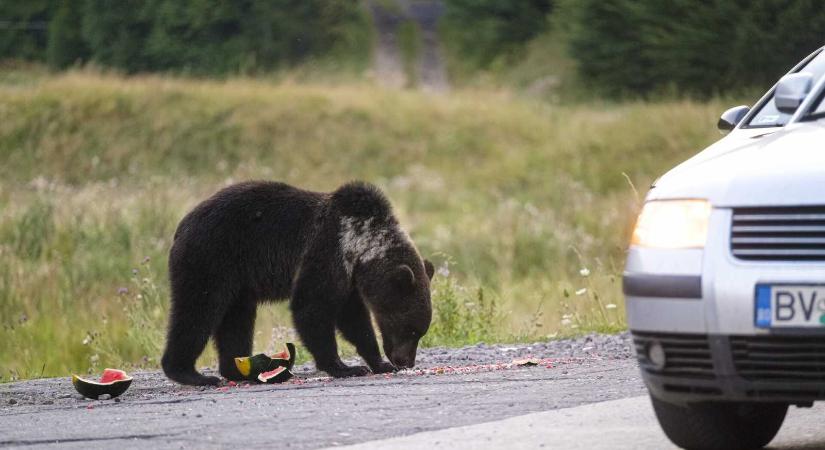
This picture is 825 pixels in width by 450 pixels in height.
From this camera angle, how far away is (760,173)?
586cm

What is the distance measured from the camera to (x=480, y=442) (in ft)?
21.3

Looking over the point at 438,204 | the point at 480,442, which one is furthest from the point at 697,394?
the point at 438,204

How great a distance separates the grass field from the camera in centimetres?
1339

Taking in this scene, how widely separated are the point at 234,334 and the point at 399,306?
3.70 feet

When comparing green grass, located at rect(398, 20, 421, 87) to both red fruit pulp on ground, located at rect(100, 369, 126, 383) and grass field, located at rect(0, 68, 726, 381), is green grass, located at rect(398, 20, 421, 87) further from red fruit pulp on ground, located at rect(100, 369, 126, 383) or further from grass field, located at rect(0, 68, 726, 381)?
red fruit pulp on ground, located at rect(100, 369, 126, 383)

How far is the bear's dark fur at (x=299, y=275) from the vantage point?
979 cm

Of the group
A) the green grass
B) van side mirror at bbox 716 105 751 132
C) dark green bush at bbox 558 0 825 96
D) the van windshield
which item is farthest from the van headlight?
the green grass

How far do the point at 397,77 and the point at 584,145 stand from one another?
20391 millimetres

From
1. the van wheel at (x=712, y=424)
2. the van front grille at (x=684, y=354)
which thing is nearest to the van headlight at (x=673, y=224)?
the van front grille at (x=684, y=354)

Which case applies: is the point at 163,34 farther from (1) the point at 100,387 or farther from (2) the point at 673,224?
(2) the point at 673,224

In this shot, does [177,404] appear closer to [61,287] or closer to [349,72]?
[61,287]

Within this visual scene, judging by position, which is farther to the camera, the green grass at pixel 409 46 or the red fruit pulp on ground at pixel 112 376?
the green grass at pixel 409 46

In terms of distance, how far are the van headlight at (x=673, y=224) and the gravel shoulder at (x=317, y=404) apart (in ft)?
4.79

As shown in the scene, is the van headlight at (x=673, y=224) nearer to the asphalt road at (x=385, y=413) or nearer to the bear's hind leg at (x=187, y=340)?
the asphalt road at (x=385, y=413)
